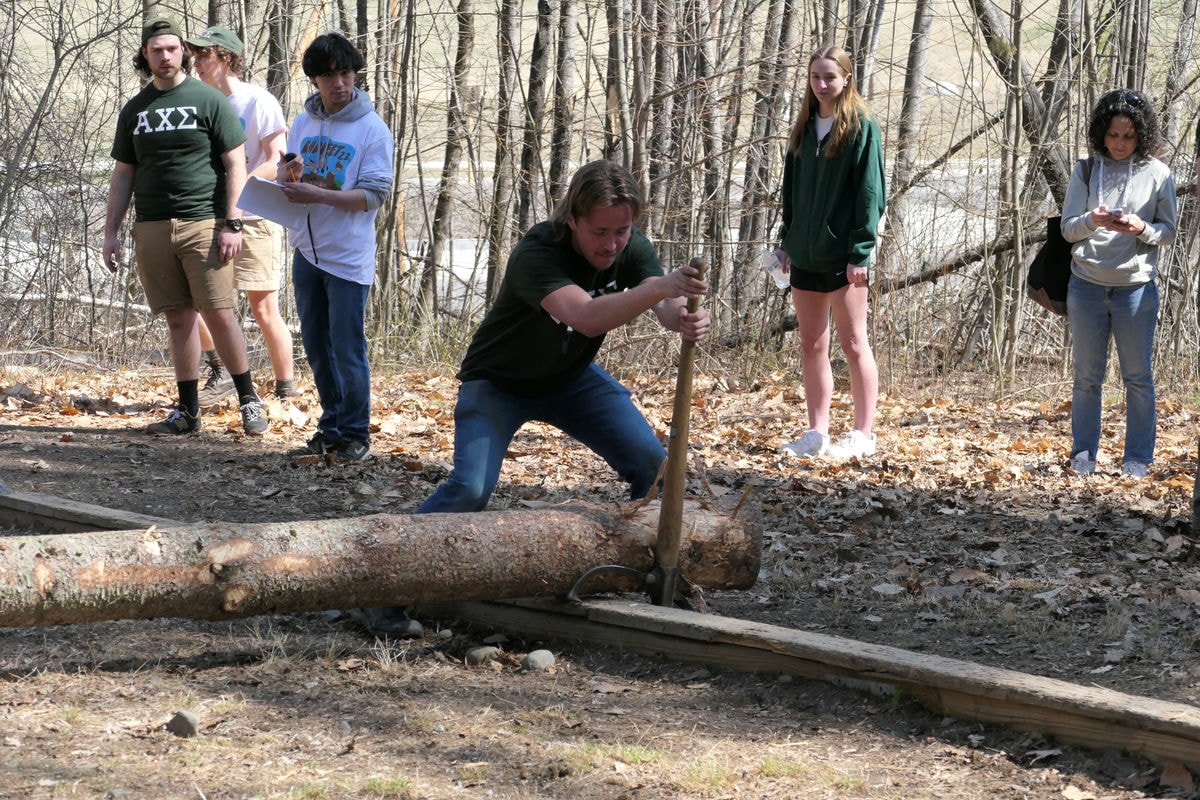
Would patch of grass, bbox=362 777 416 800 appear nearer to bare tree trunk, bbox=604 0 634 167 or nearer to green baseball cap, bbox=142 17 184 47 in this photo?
green baseball cap, bbox=142 17 184 47

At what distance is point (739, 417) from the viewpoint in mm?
8867

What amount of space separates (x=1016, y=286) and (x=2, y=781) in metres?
8.61

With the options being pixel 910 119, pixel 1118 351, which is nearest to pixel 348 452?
pixel 1118 351

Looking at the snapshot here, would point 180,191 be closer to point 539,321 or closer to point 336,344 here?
point 336,344

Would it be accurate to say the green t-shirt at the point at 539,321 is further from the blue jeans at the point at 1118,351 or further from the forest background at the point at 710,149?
the forest background at the point at 710,149

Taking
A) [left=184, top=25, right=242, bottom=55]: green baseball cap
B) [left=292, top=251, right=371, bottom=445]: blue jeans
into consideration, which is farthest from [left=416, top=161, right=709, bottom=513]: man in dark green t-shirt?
[left=184, top=25, right=242, bottom=55]: green baseball cap

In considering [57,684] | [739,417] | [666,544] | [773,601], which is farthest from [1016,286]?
[57,684]

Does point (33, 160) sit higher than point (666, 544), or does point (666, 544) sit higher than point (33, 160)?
point (33, 160)

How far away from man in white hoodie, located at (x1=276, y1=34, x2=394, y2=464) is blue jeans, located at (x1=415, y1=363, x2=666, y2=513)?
90.3 inches

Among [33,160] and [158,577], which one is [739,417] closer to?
[158,577]

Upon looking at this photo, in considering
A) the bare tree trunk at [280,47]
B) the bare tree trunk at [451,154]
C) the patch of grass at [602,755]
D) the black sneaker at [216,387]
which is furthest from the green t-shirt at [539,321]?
the bare tree trunk at [280,47]

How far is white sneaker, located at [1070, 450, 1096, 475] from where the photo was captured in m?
7.03

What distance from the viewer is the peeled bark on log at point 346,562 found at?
3.59 meters

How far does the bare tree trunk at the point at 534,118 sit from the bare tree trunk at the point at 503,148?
0.14 m
